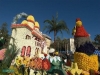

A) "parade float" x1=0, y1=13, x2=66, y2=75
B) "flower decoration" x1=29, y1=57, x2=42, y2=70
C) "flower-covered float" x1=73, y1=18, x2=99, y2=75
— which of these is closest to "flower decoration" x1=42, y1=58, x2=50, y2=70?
"parade float" x1=0, y1=13, x2=66, y2=75

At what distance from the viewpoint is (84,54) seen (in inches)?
332

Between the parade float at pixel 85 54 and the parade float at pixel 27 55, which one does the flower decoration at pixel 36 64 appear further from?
the parade float at pixel 85 54

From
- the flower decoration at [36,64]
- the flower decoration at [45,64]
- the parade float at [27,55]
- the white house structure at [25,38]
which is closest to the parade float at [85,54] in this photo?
the parade float at [27,55]

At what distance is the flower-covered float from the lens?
8383mm

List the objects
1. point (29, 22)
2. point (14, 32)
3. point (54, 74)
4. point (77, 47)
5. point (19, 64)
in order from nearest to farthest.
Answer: point (77, 47)
point (54, 74)
point (19, 64)
point (14, 32)
point (29, 22)

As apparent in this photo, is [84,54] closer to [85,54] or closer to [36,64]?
[85,54]

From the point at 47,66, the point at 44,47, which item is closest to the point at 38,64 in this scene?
the point at 47,66

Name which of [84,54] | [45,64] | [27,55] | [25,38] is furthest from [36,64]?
[84,54]

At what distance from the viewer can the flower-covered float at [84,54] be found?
27.5 feet

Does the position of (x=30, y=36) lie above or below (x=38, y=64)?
above

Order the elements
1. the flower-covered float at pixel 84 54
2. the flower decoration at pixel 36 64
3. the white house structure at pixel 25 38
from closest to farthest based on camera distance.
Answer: the flower-covered float at pixel 84 54, the flower decoration at pixel 36 64, the white house structure at pixel 25 38

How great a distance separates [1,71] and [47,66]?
304 cm

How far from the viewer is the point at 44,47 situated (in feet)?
51.2

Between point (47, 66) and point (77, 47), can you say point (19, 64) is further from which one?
point (77, 47)
